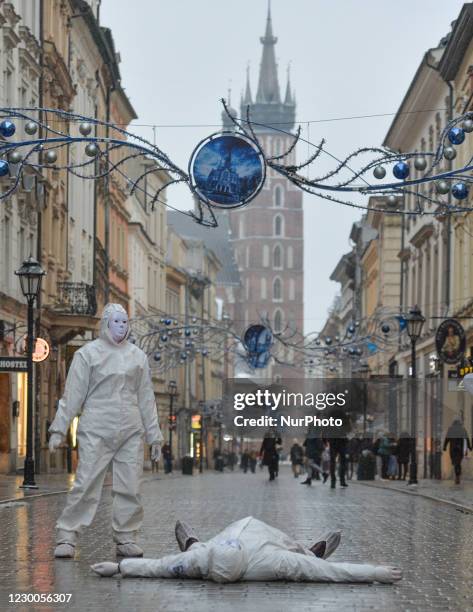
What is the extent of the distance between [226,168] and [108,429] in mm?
6401

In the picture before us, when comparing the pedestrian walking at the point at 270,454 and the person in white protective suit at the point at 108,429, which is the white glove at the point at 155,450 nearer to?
the person in white protective suit at the point at 108,429

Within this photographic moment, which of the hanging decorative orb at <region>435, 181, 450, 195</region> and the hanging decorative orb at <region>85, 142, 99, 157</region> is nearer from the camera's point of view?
the hanging decorative orb at <region>85, 142, 99, 157</region>

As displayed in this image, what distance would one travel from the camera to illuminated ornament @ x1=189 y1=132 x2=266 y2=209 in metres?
19.5

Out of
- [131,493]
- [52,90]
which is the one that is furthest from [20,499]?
[52,90]

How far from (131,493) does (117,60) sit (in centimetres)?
5679

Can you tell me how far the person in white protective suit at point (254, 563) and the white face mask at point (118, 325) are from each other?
9.11 feet

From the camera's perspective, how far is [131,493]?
13711 millimetres

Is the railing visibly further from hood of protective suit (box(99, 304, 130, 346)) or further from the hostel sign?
hood of protective suit (box(99, 304, 130, 346))

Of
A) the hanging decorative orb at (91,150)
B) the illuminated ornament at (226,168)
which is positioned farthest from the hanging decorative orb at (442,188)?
the hanging decorative orb at (91,150)

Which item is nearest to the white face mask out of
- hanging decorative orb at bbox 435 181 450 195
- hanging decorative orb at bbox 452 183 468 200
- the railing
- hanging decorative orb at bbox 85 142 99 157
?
hanging decorative orb at bbox 85 142 99 157

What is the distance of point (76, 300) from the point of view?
47.3 meters

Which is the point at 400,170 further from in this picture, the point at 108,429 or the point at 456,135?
the point at 108,429

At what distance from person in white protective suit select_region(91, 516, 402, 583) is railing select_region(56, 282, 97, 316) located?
35210 mm

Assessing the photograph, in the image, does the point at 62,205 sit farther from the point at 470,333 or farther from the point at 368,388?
the point at 368,388
